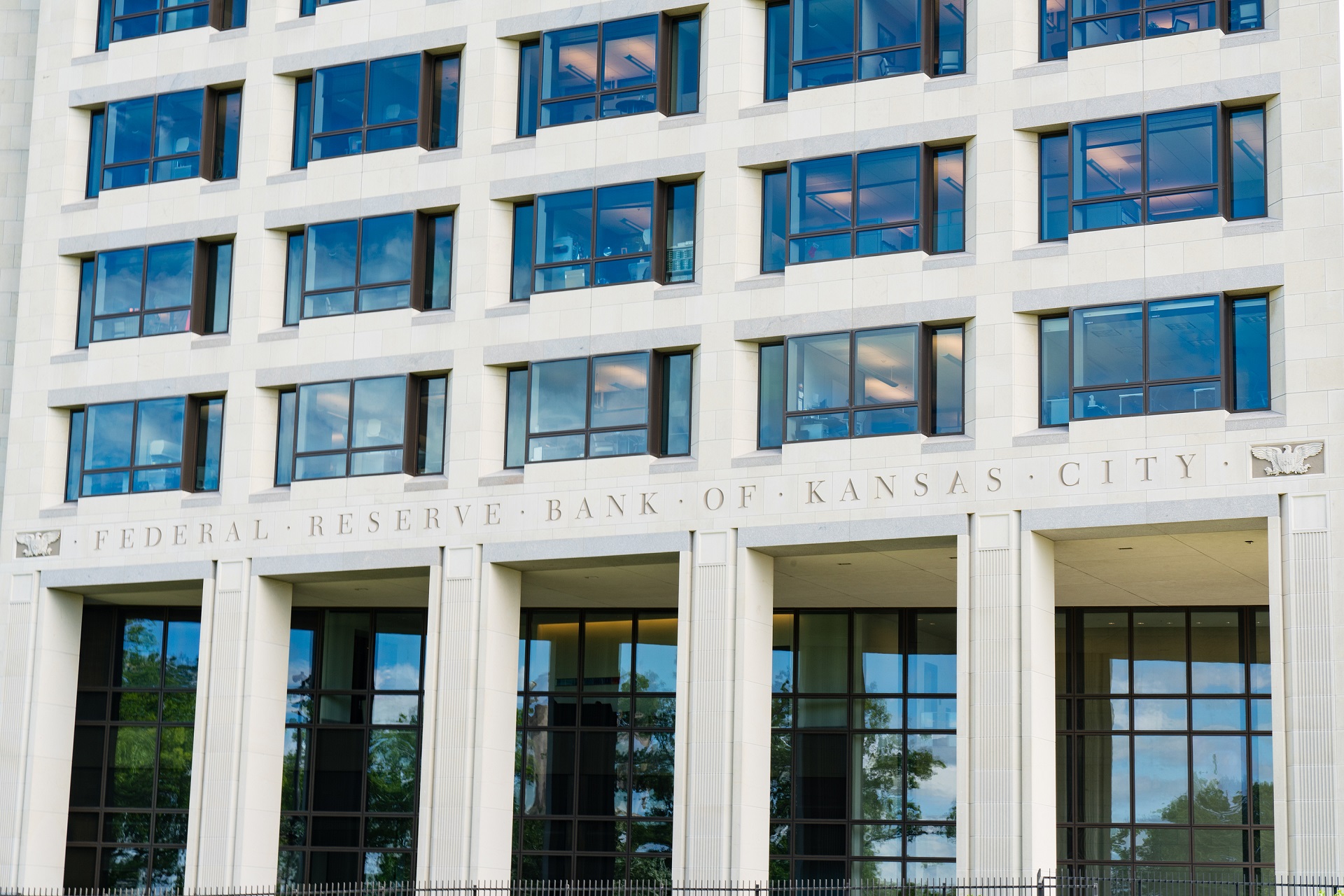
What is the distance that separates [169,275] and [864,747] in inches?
675

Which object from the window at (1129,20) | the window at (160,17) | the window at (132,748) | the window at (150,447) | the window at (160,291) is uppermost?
the window at (160,17)

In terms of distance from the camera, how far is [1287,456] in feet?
86.4

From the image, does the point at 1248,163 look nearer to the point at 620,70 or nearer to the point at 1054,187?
the point at 1054,187

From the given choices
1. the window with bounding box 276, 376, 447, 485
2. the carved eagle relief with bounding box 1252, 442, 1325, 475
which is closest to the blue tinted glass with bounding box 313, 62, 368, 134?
the window with bounding box 276, 376, 447, 485

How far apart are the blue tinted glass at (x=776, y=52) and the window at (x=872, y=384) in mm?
4777

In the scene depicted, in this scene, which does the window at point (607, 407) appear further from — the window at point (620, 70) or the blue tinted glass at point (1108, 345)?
the blue tinted glass at point (1108, 345)

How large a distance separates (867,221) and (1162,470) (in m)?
6.73

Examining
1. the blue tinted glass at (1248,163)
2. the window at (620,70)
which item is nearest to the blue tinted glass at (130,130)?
the window at (620,70)

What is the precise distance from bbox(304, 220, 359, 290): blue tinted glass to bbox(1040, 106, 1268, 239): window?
13.6m

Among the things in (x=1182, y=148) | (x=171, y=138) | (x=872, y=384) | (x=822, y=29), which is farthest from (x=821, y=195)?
(x=171, y=138)

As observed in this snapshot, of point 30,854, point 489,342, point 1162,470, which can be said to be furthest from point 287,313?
point 1162,470

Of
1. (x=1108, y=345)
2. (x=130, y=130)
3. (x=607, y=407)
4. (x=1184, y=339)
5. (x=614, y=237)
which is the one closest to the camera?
(x=1184, y=339)

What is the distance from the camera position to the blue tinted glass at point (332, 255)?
34.3m

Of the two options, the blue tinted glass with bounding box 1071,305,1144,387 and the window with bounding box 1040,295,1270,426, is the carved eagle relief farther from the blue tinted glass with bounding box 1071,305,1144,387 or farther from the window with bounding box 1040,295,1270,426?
the blue tinted glass with bounding box 1071,305,1144,387
